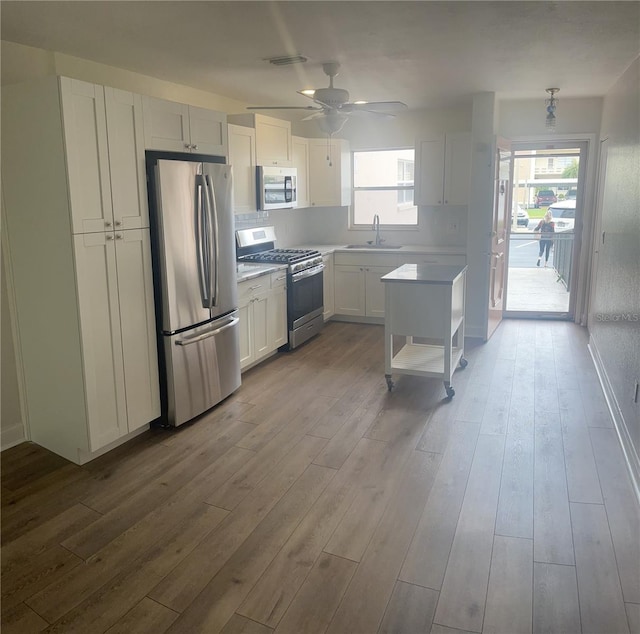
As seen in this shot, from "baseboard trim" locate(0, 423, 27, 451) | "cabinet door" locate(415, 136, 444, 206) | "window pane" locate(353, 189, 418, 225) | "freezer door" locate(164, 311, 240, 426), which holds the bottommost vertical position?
"baseboard trim" locate(0, 423, 27, 451)

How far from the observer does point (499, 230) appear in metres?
6.04

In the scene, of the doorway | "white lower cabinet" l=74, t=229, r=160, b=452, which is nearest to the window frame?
the doorway

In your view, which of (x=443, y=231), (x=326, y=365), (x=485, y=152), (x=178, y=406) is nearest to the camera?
(x=178, y=406)

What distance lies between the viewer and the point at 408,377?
15.7 feet

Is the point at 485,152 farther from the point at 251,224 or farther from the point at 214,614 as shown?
the point at 214,614

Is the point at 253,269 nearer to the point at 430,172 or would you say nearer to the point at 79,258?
the point at 79,258

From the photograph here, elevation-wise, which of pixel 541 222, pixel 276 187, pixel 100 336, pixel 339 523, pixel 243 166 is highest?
pixel 243 166

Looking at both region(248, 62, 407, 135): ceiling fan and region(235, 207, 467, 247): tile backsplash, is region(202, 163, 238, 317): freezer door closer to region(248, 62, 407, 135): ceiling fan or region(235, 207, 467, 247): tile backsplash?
region(248, 62, 407, 135): ceiling fan

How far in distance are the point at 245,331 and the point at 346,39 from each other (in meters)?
2.42

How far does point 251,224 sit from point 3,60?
2.91 m

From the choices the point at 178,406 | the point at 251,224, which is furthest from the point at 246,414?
the point at 251,224

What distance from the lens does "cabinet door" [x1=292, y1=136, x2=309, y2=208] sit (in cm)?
612

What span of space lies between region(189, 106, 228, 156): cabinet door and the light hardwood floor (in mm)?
1920

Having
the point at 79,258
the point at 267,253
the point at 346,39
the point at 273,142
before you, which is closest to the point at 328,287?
the point at 267,253
